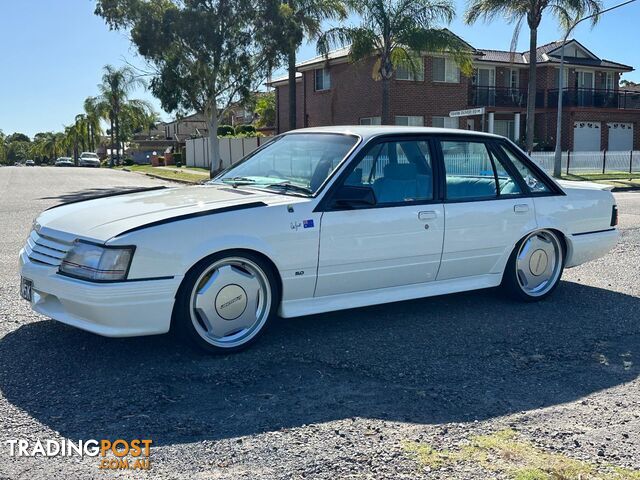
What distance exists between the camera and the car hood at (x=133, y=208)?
4.26 metres

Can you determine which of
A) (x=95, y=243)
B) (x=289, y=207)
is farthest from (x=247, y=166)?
(x=95, y=243)

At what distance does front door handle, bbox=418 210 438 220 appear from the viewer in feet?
17.2

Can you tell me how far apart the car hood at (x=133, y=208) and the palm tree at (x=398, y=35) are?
2080 centimetres

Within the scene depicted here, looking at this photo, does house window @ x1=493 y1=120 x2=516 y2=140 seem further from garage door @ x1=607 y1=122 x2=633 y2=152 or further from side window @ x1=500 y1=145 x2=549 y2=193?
side window @ x1=500 y1=145 x2=549 y2=193

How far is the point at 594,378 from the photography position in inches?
171

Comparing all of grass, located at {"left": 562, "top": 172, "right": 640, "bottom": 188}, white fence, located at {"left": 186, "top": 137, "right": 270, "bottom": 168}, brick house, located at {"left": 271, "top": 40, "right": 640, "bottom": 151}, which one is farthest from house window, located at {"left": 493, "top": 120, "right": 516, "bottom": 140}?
white fence, located at {"left": 186, "top": 137, "right": 270, "bottom": 168}

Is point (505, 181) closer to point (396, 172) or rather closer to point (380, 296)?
point (396, 172)

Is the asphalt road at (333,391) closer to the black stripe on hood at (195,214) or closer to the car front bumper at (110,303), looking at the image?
the car front bumper at (110,303)

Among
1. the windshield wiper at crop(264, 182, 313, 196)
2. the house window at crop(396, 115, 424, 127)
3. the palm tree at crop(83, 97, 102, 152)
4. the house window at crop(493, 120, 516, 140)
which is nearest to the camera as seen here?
the windshield wiper at crop(264, 182, 313, 196)

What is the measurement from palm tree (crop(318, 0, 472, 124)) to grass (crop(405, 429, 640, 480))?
22.6m

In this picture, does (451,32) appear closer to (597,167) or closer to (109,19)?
(597,167)

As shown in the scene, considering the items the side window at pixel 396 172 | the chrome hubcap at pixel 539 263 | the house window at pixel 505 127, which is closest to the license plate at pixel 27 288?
the side window at pixel 396 172

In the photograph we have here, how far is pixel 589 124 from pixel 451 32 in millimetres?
17421

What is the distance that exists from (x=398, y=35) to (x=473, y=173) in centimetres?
2037
